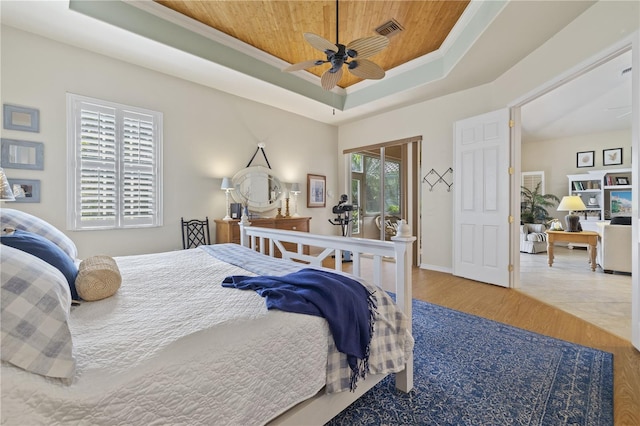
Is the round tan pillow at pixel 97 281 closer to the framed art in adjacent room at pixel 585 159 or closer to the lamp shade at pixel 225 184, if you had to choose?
the lamp shade at pixel 225 184

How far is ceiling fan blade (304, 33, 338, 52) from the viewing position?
89.4 inches

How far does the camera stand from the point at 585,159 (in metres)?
7.04

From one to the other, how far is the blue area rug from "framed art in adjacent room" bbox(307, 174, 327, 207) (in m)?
3.62

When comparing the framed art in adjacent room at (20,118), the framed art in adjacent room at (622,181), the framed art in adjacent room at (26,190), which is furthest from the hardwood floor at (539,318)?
the framed art in adjacent room at (622,181)

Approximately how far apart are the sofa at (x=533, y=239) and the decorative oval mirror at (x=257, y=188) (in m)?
5.54

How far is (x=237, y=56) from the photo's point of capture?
12.0 ft

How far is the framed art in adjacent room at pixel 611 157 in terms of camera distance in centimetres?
662

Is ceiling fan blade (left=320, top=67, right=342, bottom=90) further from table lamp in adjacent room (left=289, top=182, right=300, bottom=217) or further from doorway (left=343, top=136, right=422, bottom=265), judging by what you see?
doorway (left=343, top=136, right=422, bottom=265)

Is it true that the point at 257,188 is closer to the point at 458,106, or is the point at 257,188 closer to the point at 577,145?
the point at 458,106

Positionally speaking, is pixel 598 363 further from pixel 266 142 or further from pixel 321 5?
pixel 266 142

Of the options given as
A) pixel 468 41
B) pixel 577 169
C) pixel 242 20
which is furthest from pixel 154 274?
pixel 577 169

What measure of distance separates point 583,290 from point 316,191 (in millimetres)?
4274

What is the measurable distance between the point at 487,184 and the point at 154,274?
13.4 ft

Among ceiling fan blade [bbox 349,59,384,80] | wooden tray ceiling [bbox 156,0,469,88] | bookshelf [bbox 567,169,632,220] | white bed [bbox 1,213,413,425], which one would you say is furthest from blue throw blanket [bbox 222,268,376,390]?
bookshelf [bbox 567,169,632,220]
